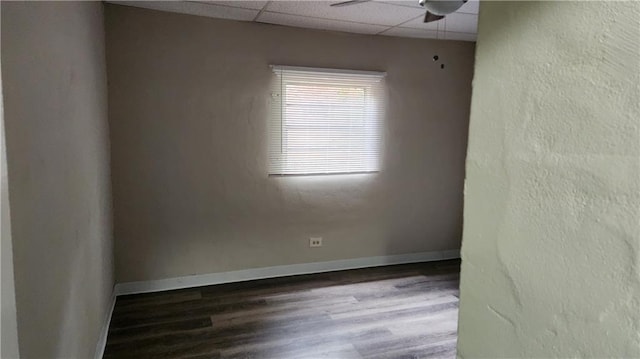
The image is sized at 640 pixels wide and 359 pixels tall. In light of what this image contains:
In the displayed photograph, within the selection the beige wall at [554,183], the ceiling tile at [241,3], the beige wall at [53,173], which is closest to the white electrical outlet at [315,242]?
the beige wall at [53,173]

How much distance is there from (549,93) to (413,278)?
3659 mm

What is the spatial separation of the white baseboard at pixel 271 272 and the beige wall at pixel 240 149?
0.22ft

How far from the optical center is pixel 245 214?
375cm

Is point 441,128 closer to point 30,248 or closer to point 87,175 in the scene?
point 87,175

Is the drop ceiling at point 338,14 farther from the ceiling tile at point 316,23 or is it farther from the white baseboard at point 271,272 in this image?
the white baseboard at point 271,272

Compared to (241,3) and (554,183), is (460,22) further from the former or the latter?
(554,183)

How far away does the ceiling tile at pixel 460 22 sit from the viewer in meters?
3.44

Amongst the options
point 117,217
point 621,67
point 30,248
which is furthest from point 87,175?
point 621,67

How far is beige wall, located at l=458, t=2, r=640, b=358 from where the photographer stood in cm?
46

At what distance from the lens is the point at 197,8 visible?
3.18 meters

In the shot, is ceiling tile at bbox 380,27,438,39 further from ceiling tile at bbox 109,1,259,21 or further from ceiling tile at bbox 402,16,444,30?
ceiling tile at bbox 109,1,259,21

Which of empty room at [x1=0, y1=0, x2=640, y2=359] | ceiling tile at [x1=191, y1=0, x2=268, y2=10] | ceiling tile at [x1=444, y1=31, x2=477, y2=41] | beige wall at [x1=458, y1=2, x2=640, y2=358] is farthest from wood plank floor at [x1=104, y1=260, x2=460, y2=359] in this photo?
ceiling tile at [x1=444, y1=31, x2=477, y2=41]

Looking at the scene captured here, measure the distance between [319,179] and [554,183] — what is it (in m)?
3.45

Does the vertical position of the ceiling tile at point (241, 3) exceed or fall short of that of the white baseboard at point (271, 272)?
it exceeds it
